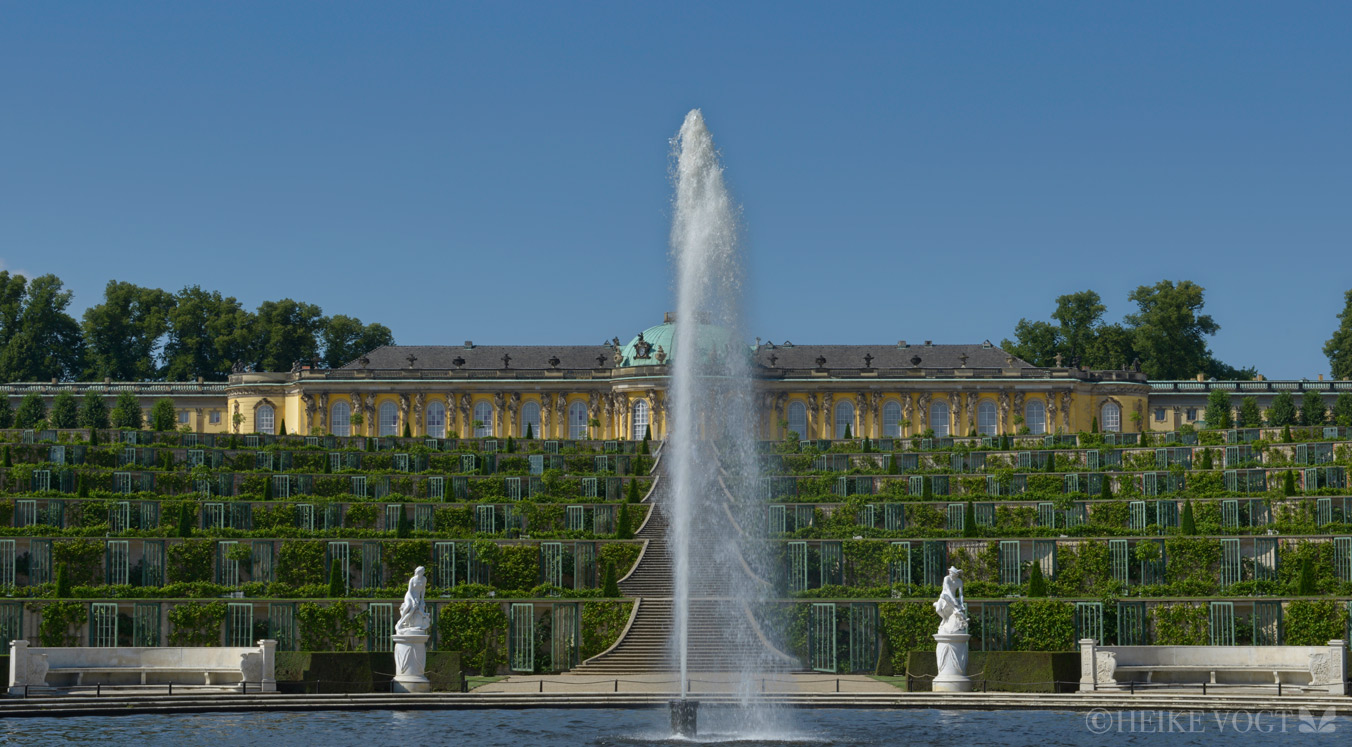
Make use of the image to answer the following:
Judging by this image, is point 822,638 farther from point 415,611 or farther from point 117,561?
point 117,561

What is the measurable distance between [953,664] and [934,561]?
11.2 meters

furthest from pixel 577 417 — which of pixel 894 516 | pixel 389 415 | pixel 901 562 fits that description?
pixel 901 562

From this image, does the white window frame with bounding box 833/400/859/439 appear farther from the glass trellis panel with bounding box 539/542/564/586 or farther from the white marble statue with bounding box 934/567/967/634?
the white marble statue with bounding box 934/567/967/634

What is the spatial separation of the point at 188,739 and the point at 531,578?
18909 millimetres

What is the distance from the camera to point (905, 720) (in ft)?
94.0

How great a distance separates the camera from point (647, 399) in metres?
92.9

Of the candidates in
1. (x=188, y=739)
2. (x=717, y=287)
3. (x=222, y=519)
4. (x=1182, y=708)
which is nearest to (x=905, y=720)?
(x=1182, y=708)

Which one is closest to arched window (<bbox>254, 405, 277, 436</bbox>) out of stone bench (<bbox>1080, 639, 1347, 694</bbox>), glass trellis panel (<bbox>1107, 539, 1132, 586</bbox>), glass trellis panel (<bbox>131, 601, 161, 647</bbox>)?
glass trellis panel (<bbox>131, 601, 161, 647</bbox>)

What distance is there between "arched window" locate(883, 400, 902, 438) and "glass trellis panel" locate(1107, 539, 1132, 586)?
167 ft

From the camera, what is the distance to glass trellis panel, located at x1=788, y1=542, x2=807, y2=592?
44.5 meters

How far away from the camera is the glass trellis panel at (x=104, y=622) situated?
1489 inches

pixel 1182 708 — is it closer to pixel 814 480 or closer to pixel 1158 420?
pixel 814 480

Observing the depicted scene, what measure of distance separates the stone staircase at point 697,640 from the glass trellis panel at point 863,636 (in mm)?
1333

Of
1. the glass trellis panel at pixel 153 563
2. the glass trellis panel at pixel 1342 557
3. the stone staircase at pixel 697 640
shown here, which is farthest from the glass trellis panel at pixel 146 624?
the glass trellis panel at pixel 1342 557
